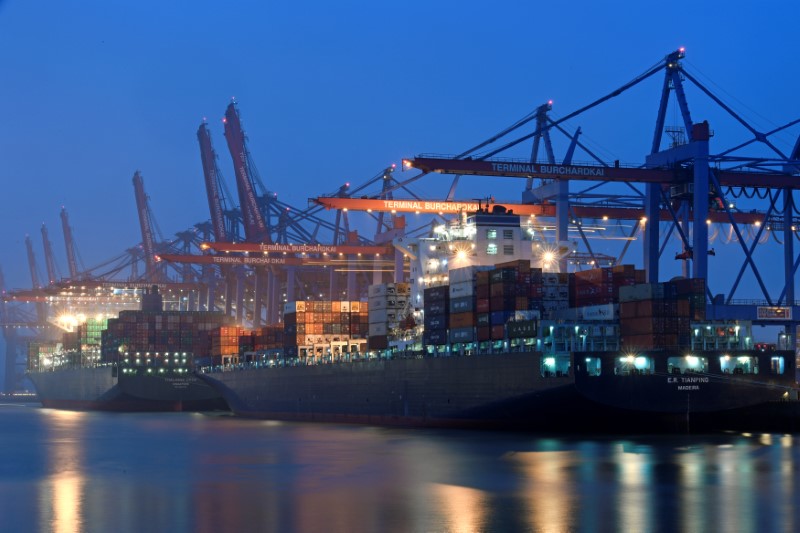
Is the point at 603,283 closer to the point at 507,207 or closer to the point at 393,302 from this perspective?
the point at 393,302

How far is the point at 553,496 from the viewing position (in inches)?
1032

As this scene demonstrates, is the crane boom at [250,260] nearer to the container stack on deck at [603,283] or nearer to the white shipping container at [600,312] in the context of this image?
the container stack on deck at [603,283]

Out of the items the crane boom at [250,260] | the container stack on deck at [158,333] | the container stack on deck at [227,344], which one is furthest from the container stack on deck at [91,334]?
the container stack on deck at [227,344]

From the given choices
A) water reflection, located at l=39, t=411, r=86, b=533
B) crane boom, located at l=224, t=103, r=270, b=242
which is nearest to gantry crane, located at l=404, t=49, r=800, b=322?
water reflection, located at l=39, t=411, r=86, b=533

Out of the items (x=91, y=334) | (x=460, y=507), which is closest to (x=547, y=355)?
(x=460, y=507)

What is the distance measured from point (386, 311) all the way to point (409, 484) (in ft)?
99.5

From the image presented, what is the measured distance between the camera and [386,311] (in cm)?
5925

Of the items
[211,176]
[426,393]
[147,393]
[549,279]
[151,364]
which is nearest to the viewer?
[549,279]

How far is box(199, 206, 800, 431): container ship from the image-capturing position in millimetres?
41375

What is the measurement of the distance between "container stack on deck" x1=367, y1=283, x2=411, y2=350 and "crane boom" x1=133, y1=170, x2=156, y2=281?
70532mm

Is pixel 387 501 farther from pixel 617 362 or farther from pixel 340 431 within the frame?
pixel 340 431

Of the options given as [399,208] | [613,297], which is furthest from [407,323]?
[613,297]

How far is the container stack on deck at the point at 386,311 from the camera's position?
192 feet

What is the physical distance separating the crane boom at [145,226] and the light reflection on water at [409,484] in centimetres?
8201
